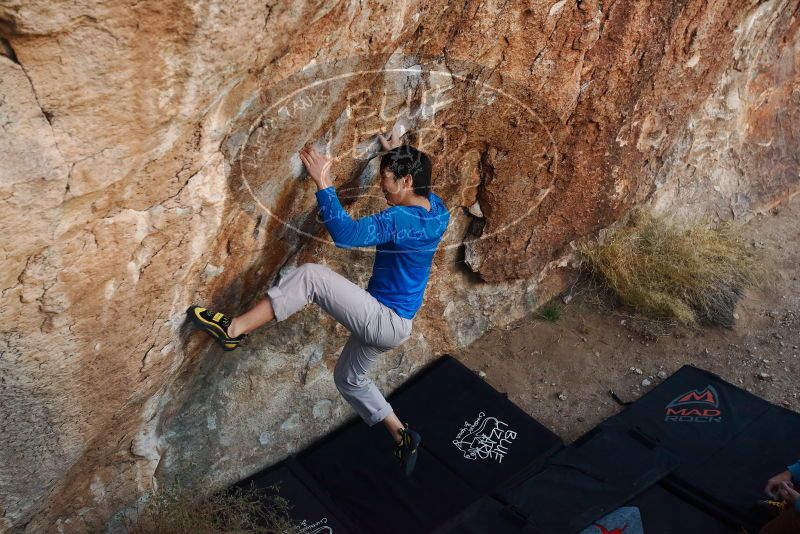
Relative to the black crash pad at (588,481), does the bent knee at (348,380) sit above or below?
above

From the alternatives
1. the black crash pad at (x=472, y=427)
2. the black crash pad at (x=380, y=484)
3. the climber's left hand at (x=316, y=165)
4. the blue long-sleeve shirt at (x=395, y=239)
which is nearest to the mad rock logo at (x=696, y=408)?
the black crash pad at (x=472, y=427)

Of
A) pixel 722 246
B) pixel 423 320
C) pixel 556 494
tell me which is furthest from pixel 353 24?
pixel 722 246

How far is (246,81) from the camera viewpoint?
2393 millimetres

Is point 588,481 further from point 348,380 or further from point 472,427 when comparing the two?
point 348,380

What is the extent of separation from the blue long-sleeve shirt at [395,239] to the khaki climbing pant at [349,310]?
84 millimetres

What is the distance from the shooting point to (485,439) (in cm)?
380

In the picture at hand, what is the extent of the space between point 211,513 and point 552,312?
8.16 ft

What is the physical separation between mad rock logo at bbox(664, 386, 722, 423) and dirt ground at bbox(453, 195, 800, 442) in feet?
0.93

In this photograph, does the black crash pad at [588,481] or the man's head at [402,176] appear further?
the black crash pad at [588,481]

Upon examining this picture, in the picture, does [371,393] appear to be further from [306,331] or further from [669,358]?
[669,358]

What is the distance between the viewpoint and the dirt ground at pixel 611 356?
4.16 m

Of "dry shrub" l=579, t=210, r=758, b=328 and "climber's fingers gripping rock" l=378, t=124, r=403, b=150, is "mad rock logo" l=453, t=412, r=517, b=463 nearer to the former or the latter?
"dry shrub" l=579, t=210, r=758, b=328

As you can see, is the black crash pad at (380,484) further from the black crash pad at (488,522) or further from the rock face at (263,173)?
the rock face at (263,173)

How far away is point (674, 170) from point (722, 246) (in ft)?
1.98
